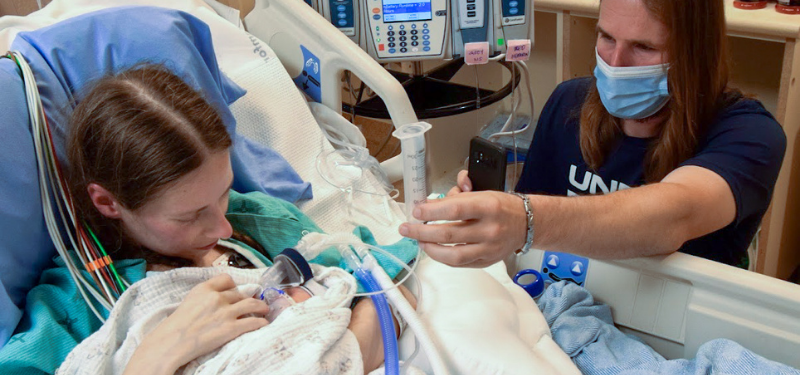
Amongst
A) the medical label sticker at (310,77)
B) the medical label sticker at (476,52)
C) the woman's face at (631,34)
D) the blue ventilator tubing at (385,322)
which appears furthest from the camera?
the medical label sticker at (476,52)

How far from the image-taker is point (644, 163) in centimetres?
166

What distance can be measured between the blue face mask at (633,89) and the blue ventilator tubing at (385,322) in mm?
737

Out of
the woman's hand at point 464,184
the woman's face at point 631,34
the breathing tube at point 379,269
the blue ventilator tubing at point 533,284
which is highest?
the woman's face at point 631,34

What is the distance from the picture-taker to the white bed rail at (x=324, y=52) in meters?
1.91

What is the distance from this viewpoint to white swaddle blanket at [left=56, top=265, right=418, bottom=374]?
1067mm

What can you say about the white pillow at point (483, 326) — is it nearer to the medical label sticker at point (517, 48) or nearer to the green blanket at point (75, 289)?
the green blanket at point (75, 289)

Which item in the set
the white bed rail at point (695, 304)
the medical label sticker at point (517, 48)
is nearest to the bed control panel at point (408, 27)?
the medical label sticker at point (517, 48)

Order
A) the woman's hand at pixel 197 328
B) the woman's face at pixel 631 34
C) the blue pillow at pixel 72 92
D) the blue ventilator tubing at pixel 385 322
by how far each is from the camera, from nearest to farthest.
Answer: the woman's hand at pixel 197 328
the blue ventilator tubing at pixel 385 322
the blue pillow at pixel 72 92
the woman's face at pixel 631 34

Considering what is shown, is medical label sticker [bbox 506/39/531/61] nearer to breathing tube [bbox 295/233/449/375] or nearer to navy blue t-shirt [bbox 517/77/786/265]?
navy blue t-shirt [bbox 517/77/786/265]

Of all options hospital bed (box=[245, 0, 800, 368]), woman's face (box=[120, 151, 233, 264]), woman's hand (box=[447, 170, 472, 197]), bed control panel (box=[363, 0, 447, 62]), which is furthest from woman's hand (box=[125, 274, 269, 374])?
bed control panel (box=[363, 0, 447, 62])

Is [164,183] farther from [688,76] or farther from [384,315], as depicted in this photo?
[688,76]

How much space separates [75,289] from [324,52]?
101cm

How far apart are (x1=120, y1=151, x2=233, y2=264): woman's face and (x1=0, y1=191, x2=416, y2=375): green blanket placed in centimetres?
7

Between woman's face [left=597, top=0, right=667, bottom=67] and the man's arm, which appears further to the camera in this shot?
woman's face [left=597, top=0, right=667, bottom=67]
